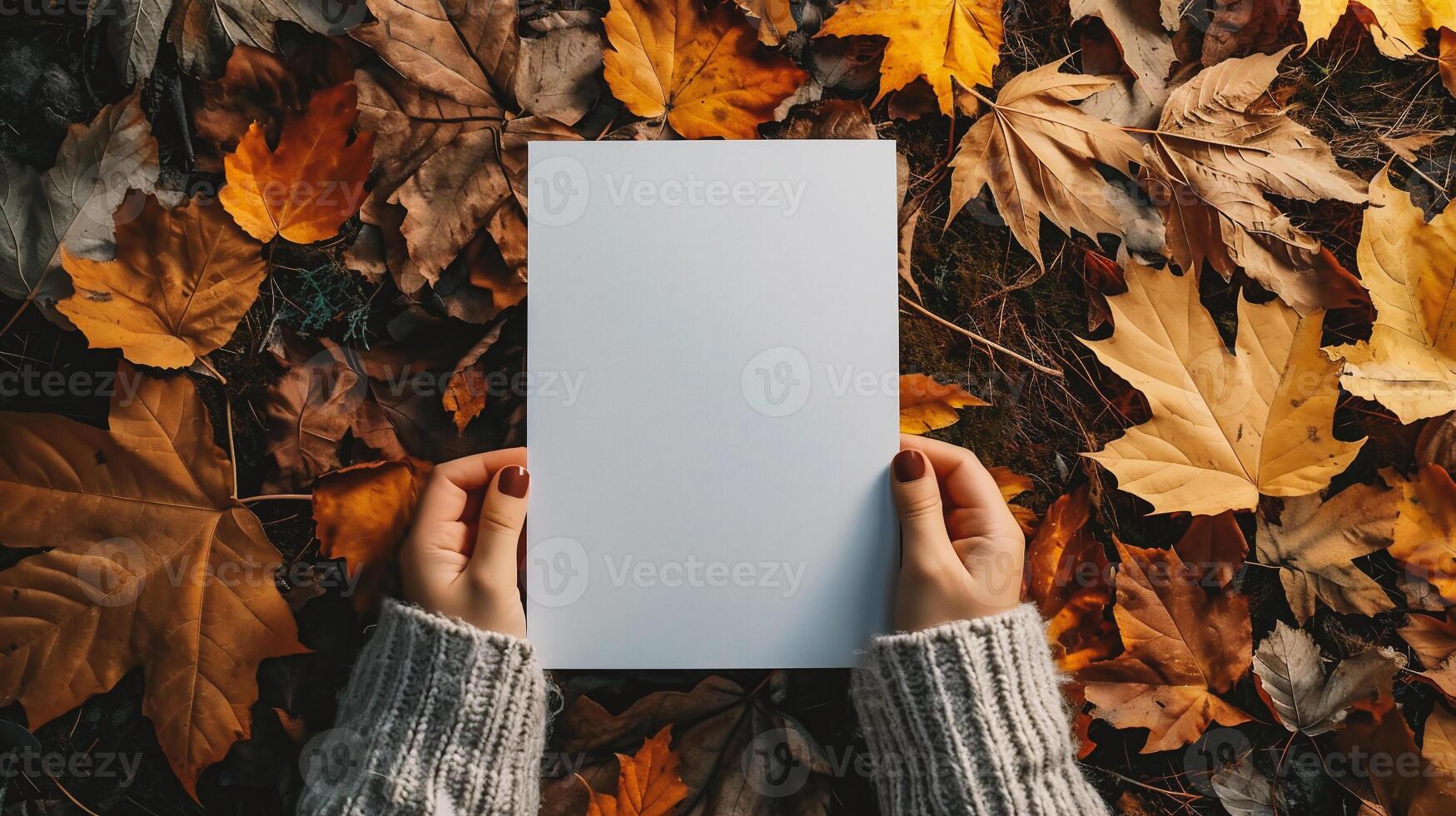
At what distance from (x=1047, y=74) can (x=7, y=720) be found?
1.99 meters

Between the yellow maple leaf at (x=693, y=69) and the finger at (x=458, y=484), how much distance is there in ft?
1.97

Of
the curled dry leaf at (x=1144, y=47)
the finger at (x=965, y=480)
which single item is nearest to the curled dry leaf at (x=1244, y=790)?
the finger at (x=965, y=480)

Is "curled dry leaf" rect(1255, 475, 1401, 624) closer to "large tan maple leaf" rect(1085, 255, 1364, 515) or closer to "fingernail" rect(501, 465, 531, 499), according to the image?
"large tan maple leaf" rect(1085, 255, 1364, 515)

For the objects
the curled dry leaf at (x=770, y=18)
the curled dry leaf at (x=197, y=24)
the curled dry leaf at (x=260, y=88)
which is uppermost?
the curled dry leaf at (x=770, y=18)

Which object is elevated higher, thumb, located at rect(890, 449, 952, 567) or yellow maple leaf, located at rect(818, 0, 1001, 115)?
yellow maple leaf, located at rect(818, 0, 1001, 115)

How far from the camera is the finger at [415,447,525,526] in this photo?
47.6 inches

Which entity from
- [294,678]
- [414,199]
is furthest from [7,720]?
[414,199]

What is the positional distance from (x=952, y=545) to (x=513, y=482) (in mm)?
681

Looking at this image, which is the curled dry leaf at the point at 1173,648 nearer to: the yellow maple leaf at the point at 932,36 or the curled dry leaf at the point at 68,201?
the yellow maple leaf at the point at 932,36

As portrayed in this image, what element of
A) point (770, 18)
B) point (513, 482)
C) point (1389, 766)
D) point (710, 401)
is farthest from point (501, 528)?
point (1389, 766)

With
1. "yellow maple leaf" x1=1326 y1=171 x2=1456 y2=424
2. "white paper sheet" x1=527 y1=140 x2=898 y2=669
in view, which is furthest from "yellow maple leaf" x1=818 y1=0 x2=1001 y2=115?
"yellow maple leaf" x1=1326 y1=171 x2=1456 y2=424

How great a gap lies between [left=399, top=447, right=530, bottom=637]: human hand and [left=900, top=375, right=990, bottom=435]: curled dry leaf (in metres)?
0.62

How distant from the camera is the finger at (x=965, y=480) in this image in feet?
4.12

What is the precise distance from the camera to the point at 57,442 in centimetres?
124
